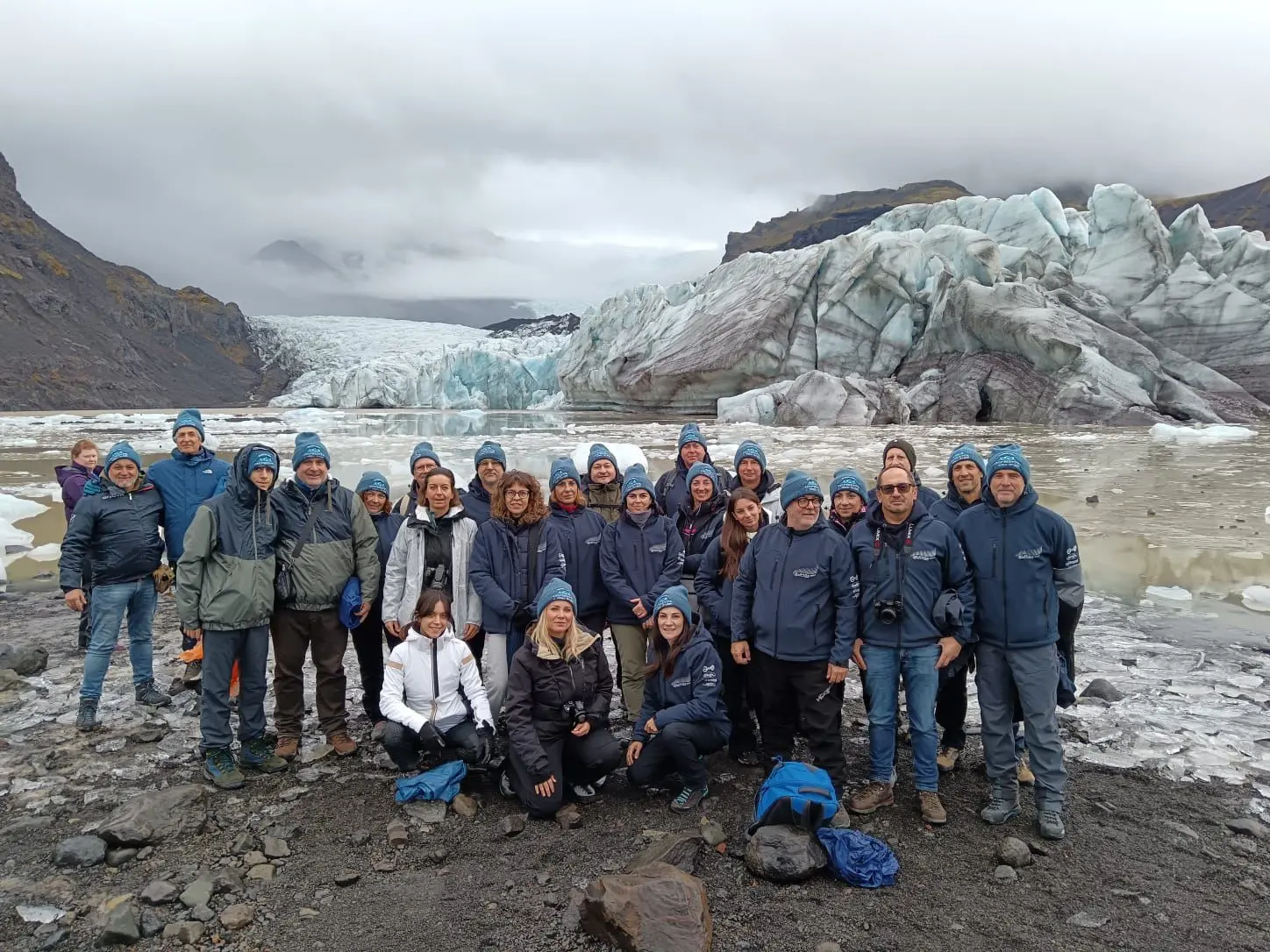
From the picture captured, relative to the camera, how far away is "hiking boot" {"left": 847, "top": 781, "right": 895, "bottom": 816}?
12.3 ft

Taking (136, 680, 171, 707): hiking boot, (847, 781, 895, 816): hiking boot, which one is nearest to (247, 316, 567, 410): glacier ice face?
(136, 680, 171, 707): hiking boot

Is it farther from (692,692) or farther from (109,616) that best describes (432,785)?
(109,616)

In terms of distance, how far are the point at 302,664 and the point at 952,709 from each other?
3.68 metres

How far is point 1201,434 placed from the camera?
24.8 meters

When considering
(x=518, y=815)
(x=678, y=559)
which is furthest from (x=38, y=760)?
Result: (x=678, y=559)

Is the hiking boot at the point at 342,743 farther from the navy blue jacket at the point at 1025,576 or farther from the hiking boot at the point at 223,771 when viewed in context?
the navy blue jacket at the point at 1025,576

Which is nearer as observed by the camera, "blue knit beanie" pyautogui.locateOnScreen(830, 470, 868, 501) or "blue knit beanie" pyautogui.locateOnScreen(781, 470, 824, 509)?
"blue knit beanie" pyautogui.locateOnScreen(781, 470, 824, 509)

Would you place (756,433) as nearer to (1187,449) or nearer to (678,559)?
(1187,449)

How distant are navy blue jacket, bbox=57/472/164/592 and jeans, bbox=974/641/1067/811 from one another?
4.94 meters

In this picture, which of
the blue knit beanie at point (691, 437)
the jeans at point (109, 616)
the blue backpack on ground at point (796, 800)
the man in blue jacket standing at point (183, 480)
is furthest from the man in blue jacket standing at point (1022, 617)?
the jeans at point (109, 616)

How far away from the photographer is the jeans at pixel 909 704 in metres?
3.74

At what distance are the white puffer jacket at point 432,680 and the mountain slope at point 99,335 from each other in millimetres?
97947

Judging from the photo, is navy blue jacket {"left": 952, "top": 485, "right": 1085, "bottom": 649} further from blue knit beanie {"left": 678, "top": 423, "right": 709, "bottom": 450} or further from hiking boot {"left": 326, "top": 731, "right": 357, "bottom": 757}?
hiking boot {"left": 326, "top": 731, "right": 357, "bottom": 757}

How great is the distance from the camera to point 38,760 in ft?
14.1
